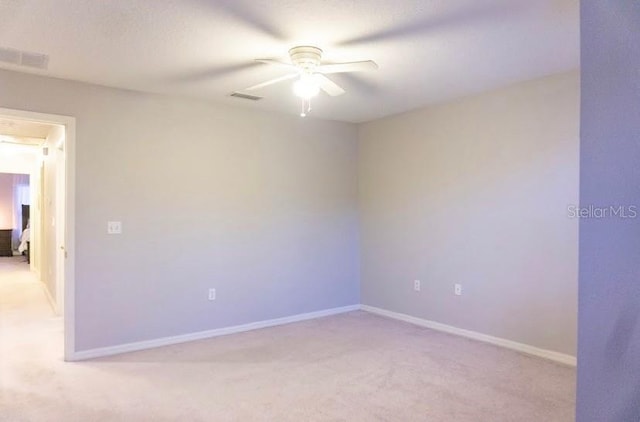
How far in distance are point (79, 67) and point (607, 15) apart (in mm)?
3410

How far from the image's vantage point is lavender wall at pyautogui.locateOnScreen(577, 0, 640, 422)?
4.06 ft

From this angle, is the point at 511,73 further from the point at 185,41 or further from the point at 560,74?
the point at 185,41

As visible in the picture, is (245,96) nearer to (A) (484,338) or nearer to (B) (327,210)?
(B) (327,210)

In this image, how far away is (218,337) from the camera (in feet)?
14.0

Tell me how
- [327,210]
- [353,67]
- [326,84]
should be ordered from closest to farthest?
[353,67]
[326,84]
[327,210]

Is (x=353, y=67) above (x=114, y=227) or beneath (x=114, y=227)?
above

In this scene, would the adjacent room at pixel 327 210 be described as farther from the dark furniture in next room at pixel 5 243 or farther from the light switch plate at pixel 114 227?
the dark furniture in next room at pixel 5 243

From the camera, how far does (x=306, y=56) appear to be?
9.57 feet

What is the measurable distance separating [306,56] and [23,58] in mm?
2054

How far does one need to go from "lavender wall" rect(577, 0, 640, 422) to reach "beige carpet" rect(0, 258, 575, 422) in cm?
146

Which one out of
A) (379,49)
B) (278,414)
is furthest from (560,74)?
(278,414)

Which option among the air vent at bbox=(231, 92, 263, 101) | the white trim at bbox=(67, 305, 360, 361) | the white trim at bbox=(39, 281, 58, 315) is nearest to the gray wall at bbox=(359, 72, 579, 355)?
the white trim at bbox=(67, 305, 360, 361)

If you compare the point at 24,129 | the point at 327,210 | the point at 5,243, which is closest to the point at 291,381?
the point at 327,210

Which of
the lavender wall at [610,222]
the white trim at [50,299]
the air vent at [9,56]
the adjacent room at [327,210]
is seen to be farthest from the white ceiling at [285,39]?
the white trim at [50,299]
